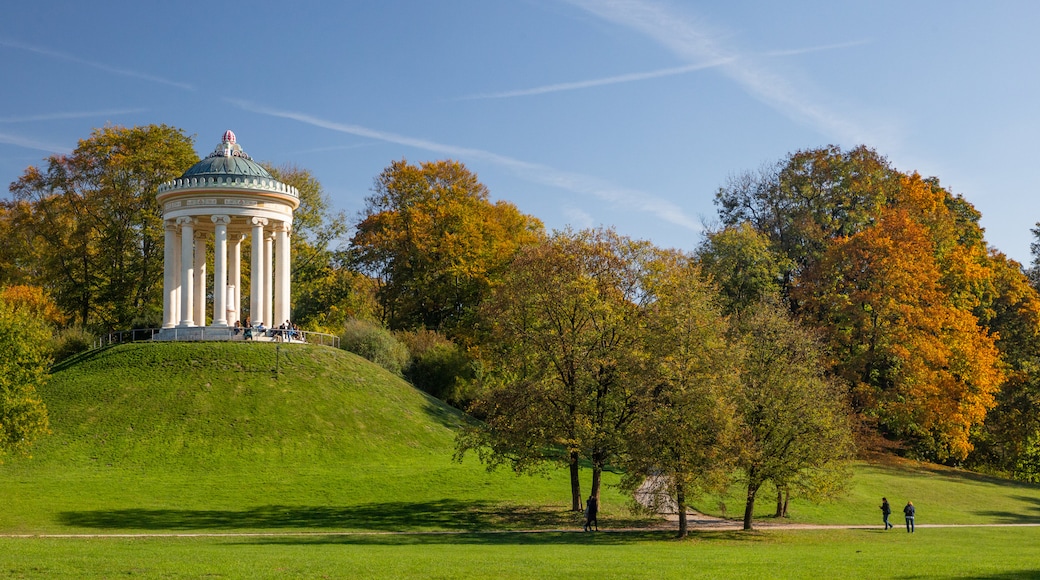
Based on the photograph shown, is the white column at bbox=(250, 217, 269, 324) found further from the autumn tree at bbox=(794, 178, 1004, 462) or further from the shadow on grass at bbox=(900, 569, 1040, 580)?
the shadow on grass at bbox=(900, 569, 1040, 580)

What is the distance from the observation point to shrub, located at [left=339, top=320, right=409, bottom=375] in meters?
67.9

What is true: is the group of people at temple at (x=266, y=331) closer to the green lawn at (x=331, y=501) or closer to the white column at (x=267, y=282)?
the white column at (x=267, y=282)

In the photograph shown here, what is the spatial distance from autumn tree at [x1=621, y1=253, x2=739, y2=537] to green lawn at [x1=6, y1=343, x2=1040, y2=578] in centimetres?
223

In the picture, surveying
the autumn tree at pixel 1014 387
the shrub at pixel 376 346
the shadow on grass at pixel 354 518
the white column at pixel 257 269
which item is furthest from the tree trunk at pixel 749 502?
the white column at pixel 257 269

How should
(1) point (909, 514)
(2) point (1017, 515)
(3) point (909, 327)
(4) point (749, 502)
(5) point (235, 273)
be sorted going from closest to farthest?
(4) point (749, 502) < (1) point (909, 514) < (2) point (1017, 515) < (3) point (909, 327) < (5) point (235, 273)

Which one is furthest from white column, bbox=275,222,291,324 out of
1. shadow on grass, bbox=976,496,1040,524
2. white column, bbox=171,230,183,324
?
shadow on grass, bbox=976,496,1040,524

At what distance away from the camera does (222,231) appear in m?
60.6

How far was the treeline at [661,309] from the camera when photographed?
38.5m

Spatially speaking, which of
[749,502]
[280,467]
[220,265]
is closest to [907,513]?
[749,502]

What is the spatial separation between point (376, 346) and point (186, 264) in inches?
549

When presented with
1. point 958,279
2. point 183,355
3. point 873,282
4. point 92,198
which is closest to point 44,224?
point 92,198

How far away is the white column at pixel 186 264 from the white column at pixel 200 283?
1108mm

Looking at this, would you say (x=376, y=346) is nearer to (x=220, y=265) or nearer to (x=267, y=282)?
(x=267, y=282)

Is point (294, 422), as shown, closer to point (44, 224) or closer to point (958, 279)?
point (44, 224)
